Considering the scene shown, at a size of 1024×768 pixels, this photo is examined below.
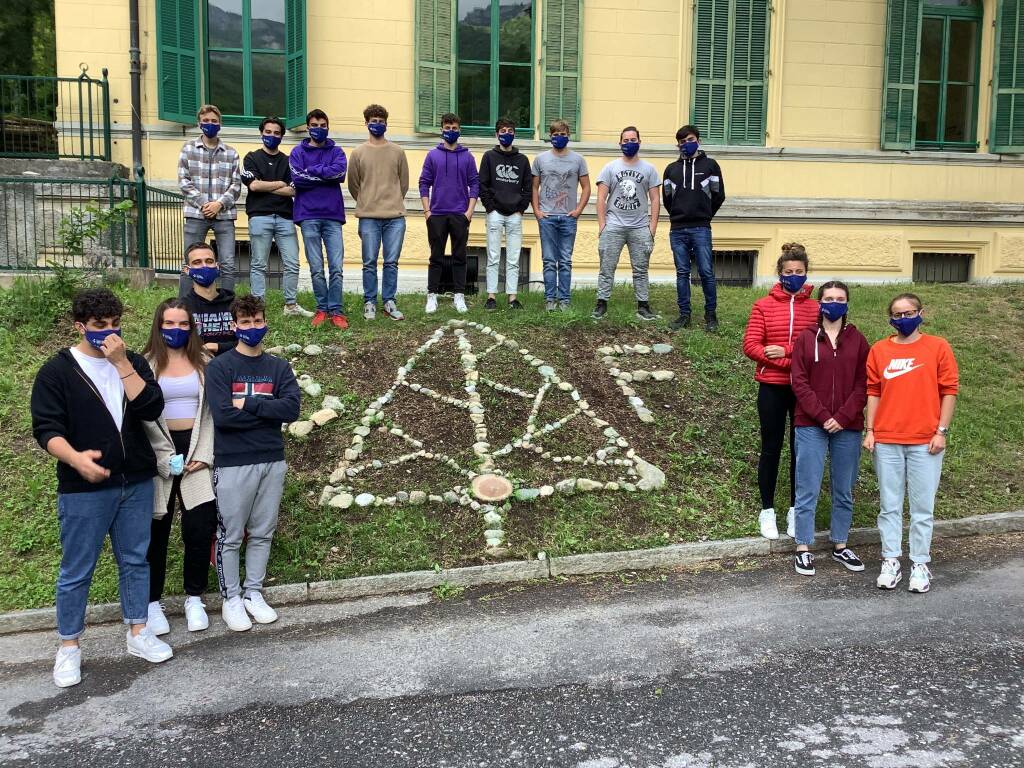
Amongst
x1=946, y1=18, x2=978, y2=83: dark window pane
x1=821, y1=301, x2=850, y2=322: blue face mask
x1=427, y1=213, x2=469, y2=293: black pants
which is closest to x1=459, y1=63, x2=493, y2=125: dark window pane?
x1=427, y1=213, x2=469, y2=293: black pants

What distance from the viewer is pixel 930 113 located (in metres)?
15.6

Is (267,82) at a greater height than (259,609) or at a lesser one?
greater

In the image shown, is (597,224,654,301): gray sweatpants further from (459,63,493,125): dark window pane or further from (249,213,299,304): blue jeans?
(459,63,493,125): dark window pane

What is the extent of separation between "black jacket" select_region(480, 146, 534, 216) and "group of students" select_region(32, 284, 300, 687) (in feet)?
16.2

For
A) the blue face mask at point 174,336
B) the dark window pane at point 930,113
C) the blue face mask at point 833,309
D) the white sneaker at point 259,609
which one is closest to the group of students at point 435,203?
the blue face mask at point 833,309

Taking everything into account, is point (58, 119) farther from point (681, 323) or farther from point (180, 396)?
point (681, 323)

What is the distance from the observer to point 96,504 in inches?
199

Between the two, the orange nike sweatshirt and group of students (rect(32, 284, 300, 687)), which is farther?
the orange nike sweatshirt

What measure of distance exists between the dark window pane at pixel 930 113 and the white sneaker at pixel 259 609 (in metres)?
14.2

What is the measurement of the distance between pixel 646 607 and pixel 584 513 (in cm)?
138

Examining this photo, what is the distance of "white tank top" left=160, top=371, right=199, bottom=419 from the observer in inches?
228

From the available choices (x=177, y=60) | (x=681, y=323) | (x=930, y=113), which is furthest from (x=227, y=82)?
(x=930, y=113)

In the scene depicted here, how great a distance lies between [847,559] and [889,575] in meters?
0.50

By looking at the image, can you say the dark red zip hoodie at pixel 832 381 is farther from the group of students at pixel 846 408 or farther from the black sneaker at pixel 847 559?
the black sneaker at pixel 847 559
